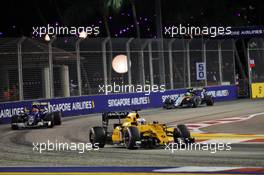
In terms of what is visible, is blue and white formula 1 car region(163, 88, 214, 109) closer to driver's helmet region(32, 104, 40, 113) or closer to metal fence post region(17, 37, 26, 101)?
metal fence post region(17, 37, 26, 101)

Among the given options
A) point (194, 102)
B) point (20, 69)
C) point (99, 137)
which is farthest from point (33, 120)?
point (194, 102)

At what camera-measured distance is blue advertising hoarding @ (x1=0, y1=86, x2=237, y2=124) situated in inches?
1050

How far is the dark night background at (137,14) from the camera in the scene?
48.2m

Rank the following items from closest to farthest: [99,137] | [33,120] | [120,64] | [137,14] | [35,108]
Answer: [99,137], [33,120], [35,108], [120,64], [137,14]

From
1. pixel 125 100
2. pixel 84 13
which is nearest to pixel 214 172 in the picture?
pixel 125 100

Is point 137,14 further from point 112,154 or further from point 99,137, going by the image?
point 112,154

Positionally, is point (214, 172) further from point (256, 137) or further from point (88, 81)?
point (88, 81)

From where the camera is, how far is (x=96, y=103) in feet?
102

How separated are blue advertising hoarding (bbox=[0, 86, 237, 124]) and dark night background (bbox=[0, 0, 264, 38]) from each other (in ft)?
40.5

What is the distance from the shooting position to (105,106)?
31.3 metres

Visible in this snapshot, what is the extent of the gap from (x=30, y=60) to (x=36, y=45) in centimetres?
74

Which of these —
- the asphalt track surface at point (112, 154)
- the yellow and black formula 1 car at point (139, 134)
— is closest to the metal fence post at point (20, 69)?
the asphalt track surface at point (112, 154)

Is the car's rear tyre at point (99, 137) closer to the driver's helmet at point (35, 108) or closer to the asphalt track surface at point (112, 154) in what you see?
the asphalt track surface at point (112, 154)

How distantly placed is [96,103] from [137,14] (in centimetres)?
2108
